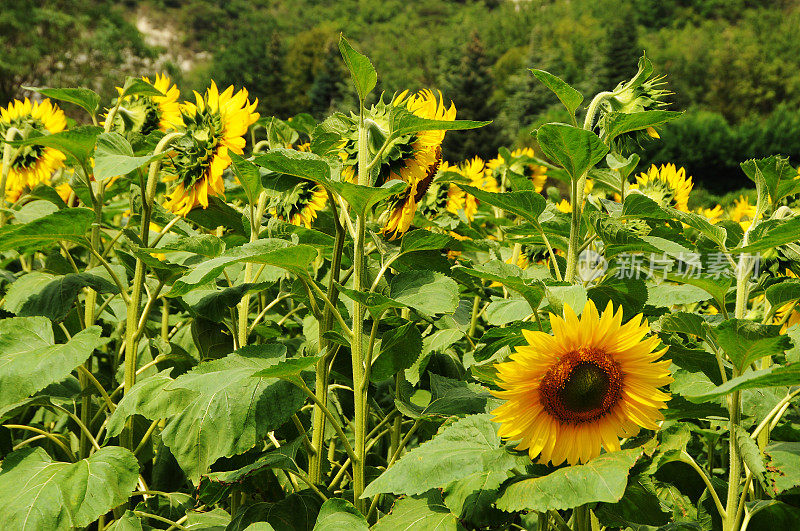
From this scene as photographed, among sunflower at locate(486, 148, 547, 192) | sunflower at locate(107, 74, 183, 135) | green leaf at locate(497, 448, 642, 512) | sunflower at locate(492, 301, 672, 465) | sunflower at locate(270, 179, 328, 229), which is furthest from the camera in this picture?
sunflower at locate(486, 148, 547, 192)

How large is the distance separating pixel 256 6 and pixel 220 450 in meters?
56.6

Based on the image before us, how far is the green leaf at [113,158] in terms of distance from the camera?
1.03m

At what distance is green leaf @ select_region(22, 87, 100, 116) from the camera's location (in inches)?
50.3

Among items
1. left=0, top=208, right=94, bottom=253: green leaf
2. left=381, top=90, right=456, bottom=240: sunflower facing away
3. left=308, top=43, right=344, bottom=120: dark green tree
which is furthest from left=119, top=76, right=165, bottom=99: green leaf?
left=308, top=43, right=344, bottom=120: dark green tree

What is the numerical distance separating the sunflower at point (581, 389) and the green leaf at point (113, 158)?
0.61m

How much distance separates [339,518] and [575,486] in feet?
1.07

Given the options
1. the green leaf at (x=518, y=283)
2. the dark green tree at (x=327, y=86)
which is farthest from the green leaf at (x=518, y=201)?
the dark green tree at (x=327, y=86)

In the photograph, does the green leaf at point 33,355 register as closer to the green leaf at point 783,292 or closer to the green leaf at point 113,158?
the green leaf at point 113,158

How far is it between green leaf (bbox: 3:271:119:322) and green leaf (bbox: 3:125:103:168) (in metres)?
0.23

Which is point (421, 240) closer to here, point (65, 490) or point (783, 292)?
point (783, 292)

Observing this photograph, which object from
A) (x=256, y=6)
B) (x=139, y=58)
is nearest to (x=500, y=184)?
(x=139, y=58)

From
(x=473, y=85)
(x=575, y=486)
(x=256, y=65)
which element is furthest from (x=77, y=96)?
(x=256, y=65)

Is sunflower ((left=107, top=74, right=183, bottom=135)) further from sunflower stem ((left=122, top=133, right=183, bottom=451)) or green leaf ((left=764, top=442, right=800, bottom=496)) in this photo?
green leaf ((left=764, top=442, right=800, bottom=496))

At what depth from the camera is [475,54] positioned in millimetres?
34062
